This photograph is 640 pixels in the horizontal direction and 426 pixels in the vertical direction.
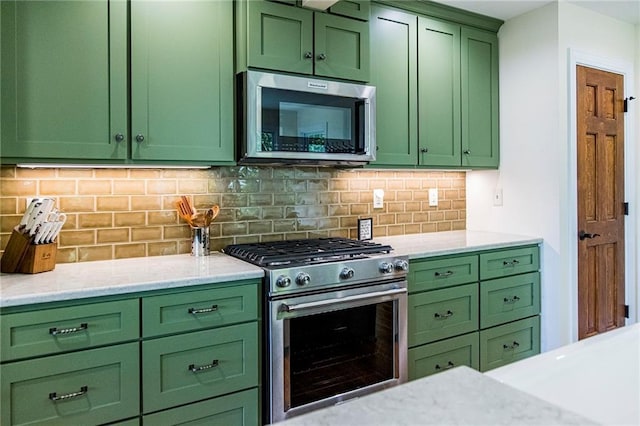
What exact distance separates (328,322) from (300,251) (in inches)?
14.9

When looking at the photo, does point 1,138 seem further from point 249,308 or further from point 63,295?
point 249,308

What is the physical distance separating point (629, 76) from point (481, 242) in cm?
183

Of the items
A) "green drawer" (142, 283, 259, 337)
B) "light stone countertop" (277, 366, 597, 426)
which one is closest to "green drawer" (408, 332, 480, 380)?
"green drawer" (142, 283, 259, 337)

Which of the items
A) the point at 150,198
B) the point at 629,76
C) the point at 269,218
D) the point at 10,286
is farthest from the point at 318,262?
the point at 629,76

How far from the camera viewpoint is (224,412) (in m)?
1.97

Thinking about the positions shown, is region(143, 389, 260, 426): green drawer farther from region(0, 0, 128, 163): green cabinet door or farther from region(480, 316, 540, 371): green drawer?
region(480, 316, 540, 371): green drawer

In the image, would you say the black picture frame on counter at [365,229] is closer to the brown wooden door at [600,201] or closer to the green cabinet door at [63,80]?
the brown wooden door at [600,201]

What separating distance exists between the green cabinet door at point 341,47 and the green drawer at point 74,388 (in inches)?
67.6

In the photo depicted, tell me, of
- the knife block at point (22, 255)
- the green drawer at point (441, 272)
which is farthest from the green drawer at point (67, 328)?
the green drawer at point (441, 272)

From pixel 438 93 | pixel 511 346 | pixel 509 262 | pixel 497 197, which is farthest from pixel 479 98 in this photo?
pixel 511 346

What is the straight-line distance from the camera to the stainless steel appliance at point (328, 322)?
203 cm

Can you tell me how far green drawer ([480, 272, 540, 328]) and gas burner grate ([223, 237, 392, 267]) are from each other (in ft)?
2.63

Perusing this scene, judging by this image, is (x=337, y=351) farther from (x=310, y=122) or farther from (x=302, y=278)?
(x=310, y=122)

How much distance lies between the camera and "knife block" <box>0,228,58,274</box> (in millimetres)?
1920
